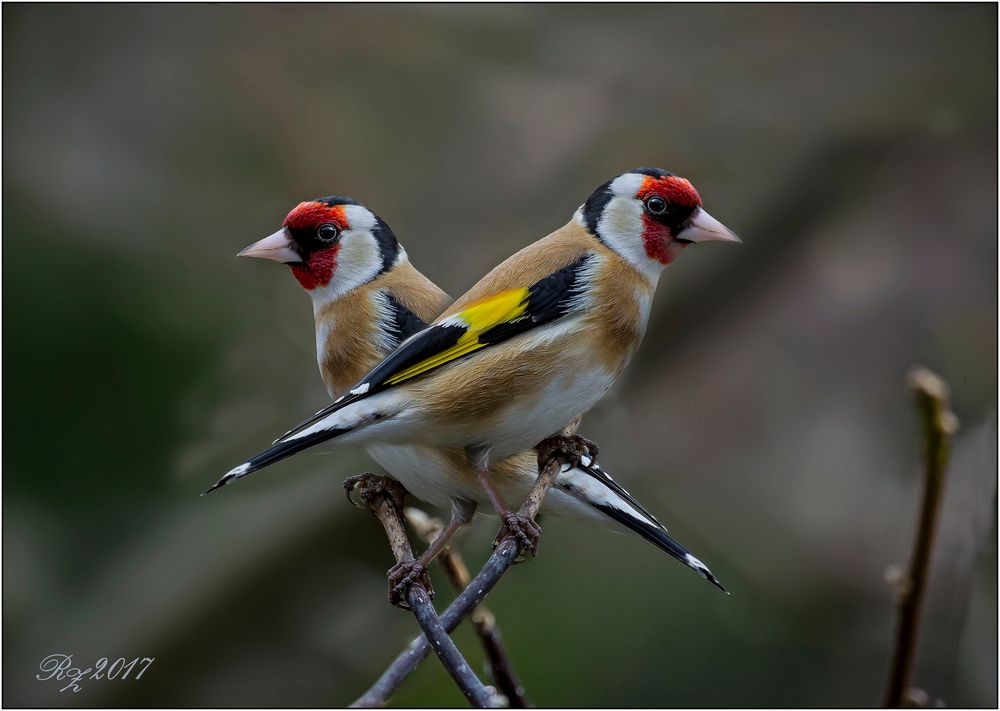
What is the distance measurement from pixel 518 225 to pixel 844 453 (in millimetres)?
1217

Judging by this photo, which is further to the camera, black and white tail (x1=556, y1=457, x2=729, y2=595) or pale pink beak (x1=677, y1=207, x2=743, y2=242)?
black and white tail (x1=556, y1=457, x2=729, y2=595)

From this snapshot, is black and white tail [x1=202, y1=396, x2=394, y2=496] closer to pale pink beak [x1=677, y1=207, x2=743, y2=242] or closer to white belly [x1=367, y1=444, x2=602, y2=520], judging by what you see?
white belly [x1=367, y1=444, x2=602, y2=520]

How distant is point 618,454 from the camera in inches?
112

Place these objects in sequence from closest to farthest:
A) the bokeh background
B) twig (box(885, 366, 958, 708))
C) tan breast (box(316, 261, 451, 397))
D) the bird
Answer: twig (box(885, 366, 958, 708)) → the bird → tan breast (box(316, 261, 451, 397)) → the bokeh background

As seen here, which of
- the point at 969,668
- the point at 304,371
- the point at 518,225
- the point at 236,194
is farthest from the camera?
the point at 236,194

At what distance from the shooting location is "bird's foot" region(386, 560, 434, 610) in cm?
127

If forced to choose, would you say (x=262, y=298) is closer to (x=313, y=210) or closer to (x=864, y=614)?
(x=313, y=210)

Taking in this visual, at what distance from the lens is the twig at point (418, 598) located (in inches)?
42.1

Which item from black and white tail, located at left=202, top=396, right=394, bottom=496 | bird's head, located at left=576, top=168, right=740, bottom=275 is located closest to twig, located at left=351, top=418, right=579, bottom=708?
black and white tail, located at left=202, top=396, right=394, bottom=496

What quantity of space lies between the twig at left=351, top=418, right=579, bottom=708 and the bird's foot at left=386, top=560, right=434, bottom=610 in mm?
62

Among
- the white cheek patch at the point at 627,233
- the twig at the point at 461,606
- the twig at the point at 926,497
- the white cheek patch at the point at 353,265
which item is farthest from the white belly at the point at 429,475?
the twig at the point at 926,497

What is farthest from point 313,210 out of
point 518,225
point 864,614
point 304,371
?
point 864,614

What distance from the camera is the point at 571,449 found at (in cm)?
148

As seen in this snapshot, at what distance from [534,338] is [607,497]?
0.91ft
